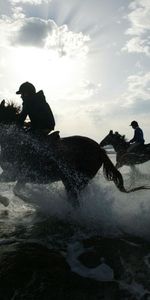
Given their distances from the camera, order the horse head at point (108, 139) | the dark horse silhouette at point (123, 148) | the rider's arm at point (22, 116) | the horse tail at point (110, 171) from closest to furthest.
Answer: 1. the horse tail at point (110, 171)
2. the rider's arm at point (22, 116)
3. the dark horse silhouette at point (123, 148)
4. the horse head at point (108, 139)

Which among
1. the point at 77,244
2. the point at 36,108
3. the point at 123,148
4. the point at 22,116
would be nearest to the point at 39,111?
the point at 36,108

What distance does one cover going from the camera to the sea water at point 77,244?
4.05 metres

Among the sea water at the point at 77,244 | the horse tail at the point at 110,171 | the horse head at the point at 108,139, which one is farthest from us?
the horse head at the point at 108,139

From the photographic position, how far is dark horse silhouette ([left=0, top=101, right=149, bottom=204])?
7.12 metres

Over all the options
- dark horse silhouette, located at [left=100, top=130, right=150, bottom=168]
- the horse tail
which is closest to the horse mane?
dark horse silhouette, located at [left=100, top=130, right=150, bottom=168]

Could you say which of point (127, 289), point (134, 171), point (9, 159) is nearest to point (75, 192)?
point (9, 159)

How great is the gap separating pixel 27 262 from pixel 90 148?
3085mm

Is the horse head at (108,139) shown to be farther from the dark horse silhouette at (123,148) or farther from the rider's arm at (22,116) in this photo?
the rider's arm at (22,116)

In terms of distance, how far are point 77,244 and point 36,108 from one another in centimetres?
324

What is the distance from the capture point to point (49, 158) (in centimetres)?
731

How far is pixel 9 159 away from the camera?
7.64 metres

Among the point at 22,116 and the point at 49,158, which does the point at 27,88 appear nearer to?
the point at 22,116

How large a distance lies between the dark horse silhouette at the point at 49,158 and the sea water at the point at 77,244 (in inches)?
14.0

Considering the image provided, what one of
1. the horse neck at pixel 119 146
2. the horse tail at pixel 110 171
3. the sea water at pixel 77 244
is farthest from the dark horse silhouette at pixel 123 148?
the horse tail at pixel 110 171
